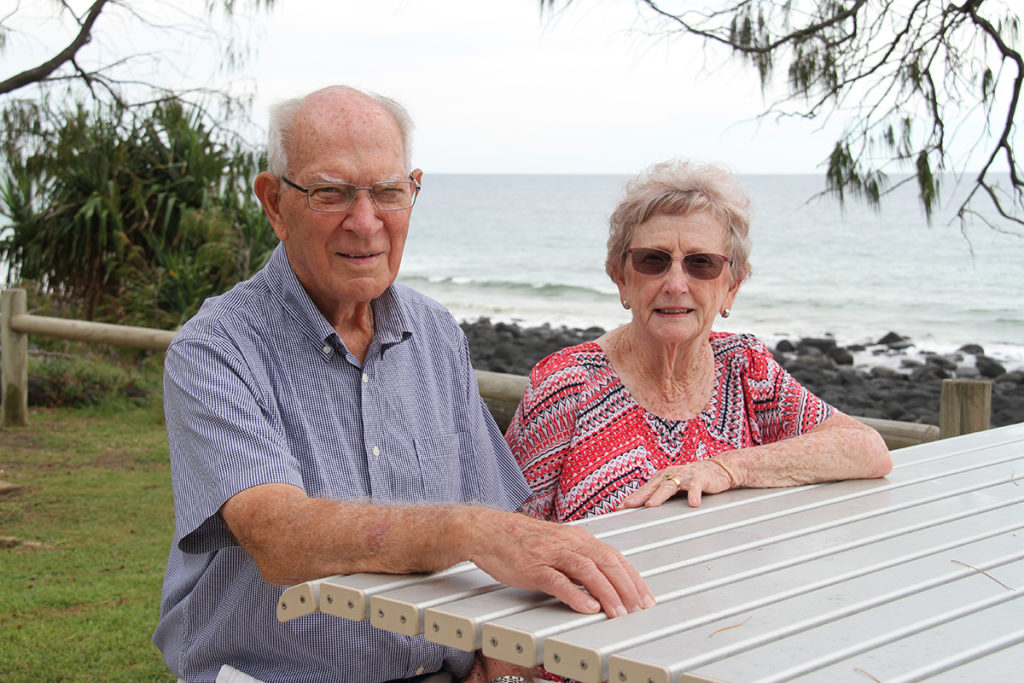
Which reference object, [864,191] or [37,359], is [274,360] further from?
[37,359]

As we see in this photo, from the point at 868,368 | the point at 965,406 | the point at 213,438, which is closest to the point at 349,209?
the point at 213,438

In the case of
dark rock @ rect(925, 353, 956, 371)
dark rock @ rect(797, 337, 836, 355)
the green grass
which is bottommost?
dark rock @ rect(925, 353, 956, 371)

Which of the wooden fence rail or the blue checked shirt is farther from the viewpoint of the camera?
the wooden fence rail

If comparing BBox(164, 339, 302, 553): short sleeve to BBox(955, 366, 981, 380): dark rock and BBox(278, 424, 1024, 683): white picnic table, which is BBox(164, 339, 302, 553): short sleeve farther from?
BBox(955, 366, 981, 380): dark rock

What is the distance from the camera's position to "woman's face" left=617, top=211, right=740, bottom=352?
2.56 meters

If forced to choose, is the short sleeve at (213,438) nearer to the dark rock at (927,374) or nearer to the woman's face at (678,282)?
the woman's face at (678,282)

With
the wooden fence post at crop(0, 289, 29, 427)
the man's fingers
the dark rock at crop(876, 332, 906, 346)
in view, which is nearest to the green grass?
the wooden fence post at crop(0, 289, 29, 427)

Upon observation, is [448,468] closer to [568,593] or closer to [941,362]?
[568,593]

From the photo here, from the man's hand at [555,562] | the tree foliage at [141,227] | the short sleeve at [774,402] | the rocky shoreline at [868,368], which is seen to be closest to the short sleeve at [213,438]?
the man's hand at [555,562]

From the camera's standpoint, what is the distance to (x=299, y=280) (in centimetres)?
221

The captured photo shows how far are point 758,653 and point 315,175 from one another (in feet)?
4.35

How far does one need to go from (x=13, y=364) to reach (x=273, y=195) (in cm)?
614

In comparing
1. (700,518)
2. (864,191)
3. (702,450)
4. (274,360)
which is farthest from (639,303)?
(864,191)

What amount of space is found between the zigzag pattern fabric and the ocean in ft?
32.4
